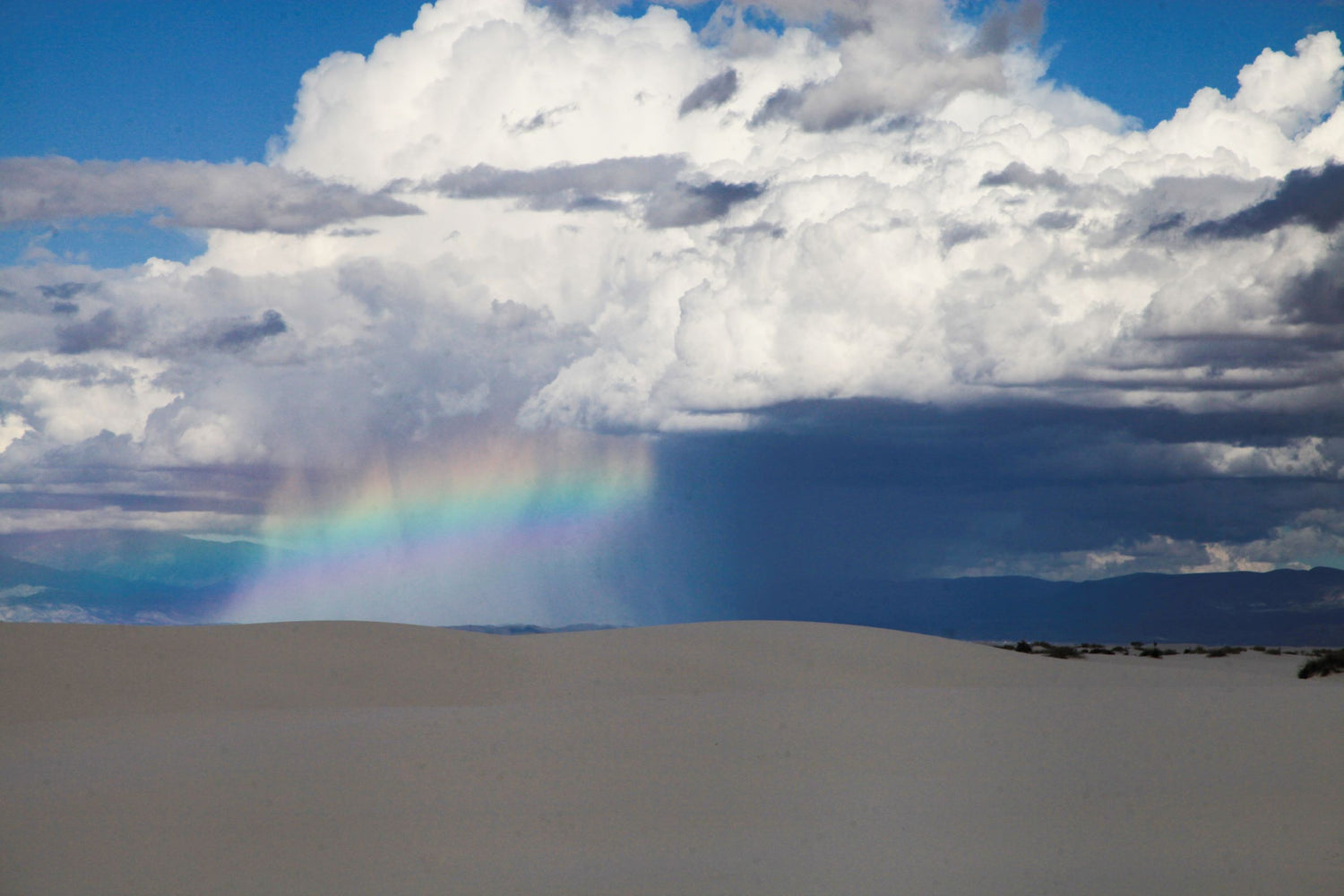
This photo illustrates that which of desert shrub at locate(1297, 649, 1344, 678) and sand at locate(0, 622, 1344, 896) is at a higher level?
desert shrub at locate(1297, 649, 1344, 678)

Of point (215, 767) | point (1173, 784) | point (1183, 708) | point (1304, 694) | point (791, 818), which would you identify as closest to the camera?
point (791, 818)

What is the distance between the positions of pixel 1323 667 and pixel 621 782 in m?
26.0

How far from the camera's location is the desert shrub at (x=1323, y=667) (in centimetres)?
3200

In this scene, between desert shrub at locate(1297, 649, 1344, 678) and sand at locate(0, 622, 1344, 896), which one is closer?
sand at locate(0, 622, 1344, 896)

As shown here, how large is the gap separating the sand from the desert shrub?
355 inches

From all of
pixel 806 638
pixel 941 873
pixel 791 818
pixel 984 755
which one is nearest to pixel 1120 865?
pixel 941 873

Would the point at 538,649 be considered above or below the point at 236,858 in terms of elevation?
above

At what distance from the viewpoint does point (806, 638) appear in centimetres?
3169

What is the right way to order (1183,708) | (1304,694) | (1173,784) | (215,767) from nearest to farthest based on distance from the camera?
(1173,784) < (215,767) < (1183,708) < (1304,694)

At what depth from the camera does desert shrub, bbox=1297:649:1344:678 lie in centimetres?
3200

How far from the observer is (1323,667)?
32344 millimetres

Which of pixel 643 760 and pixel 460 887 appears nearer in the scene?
pixel 460 887

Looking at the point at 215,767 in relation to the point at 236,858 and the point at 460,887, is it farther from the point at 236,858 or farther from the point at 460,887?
the point at 460,887

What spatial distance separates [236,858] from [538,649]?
17650 mm
